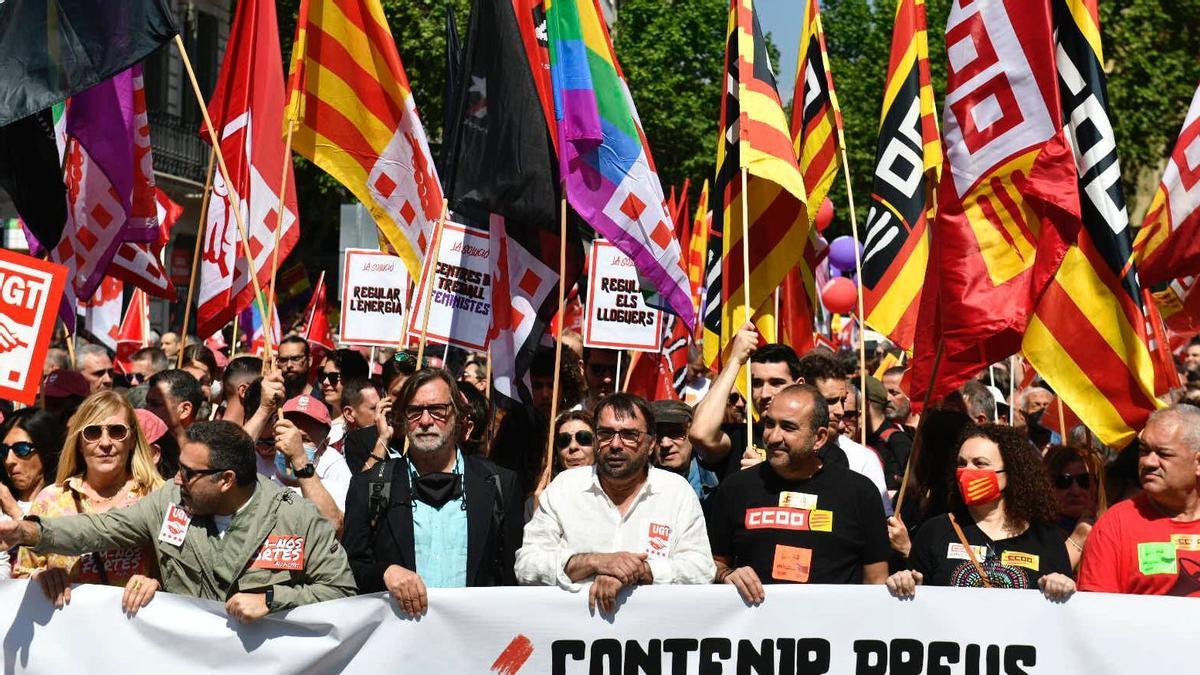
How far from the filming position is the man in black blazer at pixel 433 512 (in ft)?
19.6

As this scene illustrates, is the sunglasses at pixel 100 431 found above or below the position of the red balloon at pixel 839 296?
below

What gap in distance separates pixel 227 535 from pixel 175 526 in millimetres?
180

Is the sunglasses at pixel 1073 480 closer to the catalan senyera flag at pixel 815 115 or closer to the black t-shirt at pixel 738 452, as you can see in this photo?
the black t-shirt at pixel 738 452

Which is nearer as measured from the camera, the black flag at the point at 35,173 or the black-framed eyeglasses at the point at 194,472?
the black-framed eyeglasses at the point at 194,472

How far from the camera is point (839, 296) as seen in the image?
18.5 meters

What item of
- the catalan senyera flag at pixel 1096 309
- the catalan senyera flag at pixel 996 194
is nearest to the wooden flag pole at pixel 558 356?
the catalan senyera flag at pixel 996 194

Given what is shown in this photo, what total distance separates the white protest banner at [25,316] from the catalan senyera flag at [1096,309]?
4235 millimetres

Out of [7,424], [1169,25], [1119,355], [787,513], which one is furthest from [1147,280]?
[1169,25]

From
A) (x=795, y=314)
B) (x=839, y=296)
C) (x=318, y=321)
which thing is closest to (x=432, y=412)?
(x=795, y=314)

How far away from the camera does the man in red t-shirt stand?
229 inches

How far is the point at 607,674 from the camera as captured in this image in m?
5.83

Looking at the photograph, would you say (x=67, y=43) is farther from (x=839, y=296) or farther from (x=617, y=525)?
(x=839, y=296)

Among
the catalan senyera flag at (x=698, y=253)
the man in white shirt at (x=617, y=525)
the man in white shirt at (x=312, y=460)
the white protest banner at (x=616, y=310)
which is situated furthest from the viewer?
the catalan senyera flag at (x=698, y=253)

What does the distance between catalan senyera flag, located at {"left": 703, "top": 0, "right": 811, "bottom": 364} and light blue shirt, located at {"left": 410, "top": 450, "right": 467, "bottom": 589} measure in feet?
8.70
